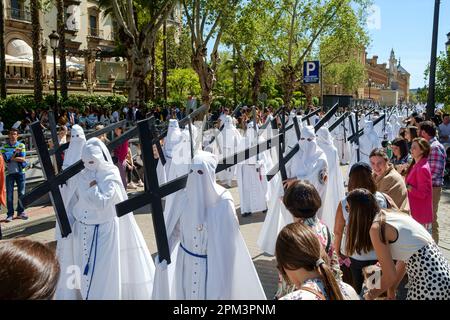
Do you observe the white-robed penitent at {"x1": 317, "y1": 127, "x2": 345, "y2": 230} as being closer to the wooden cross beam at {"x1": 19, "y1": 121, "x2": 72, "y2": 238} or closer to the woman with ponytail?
the wooden cross beam at {"x1": 19, "y1": 121, "x2": 72, "y2": 238}

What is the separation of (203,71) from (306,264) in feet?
70.3

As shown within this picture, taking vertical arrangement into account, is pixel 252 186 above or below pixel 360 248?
below

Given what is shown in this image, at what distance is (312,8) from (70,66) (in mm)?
19589

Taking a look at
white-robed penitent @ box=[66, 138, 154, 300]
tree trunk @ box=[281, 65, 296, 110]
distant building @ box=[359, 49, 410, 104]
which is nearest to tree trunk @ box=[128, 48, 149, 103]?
tree trunk @ box=[281, 65, 296, 110]

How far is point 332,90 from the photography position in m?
104

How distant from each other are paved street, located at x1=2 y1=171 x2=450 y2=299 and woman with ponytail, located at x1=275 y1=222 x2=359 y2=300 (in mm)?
3286

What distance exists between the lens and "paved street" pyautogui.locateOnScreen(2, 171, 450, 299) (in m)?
6.41

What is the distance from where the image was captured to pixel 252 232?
8.56 m

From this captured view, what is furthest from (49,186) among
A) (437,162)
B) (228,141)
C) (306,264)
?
(228,141)

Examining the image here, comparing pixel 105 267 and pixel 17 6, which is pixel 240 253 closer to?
pixel 105 267

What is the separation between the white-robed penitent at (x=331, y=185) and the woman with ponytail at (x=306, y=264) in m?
4.92

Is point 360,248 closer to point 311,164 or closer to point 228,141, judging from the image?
point 311,164

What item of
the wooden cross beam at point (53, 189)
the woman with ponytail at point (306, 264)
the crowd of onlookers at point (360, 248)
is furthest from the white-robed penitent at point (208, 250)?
the wooden cross beam at point (53, 189)
